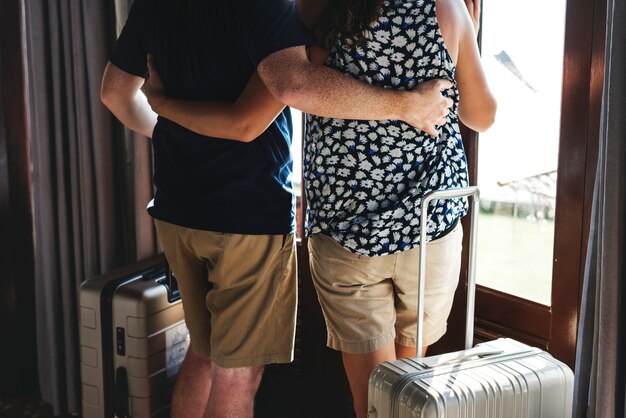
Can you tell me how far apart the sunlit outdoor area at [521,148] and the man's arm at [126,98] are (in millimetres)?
870

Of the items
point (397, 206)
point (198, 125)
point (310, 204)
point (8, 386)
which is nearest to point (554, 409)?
point (397, 206)

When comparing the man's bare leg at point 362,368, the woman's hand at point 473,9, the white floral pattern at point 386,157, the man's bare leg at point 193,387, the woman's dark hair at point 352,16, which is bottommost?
the man's bare leg at point 193,387

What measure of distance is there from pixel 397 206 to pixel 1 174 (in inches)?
77.3

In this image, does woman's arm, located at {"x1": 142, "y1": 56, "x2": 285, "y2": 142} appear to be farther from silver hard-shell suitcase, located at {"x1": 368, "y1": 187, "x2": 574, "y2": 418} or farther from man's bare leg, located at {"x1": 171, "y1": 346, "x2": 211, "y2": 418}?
man's bare leg, located at {"x1": 171, "y1": 346, "x2": 211, "y2": 418}

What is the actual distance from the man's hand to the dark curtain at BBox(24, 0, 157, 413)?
1213mm

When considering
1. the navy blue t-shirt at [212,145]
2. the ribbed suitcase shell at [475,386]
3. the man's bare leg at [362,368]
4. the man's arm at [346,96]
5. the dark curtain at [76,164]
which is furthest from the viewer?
the dark curtain at [76,164]

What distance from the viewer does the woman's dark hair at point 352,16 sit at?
4.42 feet

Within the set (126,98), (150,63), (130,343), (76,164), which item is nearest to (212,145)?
(150,63)

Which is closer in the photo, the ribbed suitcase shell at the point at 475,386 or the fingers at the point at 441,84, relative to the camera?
the ribbed suitcase shell at the point at 475,386

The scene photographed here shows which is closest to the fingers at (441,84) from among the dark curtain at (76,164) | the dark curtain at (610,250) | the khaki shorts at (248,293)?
the dark curtain at (610,250)

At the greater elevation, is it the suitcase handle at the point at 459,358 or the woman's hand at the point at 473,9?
the woman's hand at the point at 473,9

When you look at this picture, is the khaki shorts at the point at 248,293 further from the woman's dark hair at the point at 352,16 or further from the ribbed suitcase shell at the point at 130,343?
the woman's dark hair at the point at 352,16

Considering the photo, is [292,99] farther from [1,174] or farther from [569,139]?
[1,174]

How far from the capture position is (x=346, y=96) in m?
1.36
